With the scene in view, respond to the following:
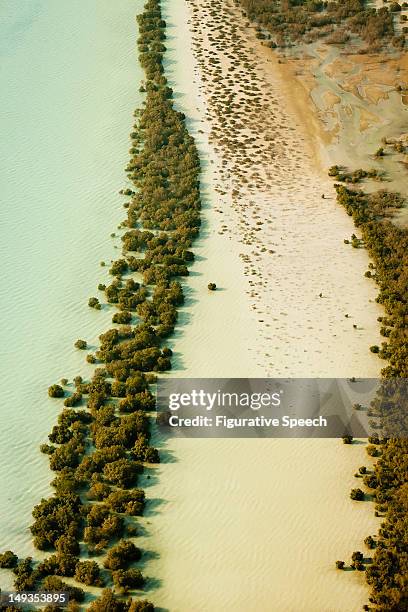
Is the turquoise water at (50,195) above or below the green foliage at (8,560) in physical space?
above

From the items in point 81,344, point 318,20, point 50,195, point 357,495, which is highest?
point 318,20

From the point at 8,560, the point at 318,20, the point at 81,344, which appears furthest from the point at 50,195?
the point at 318,20

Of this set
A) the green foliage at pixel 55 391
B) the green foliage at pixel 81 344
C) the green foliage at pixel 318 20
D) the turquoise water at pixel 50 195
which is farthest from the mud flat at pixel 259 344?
the green foliage at pixel 55 391

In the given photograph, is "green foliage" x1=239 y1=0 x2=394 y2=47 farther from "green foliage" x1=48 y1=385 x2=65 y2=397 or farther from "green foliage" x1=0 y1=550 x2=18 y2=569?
"green foliage" x1=0 y1=550 x2=18 y2=569

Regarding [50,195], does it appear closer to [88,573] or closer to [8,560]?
[8,560]

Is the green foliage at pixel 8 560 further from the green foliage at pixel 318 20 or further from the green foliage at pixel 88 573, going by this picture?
the green foliage at pixel 318 20

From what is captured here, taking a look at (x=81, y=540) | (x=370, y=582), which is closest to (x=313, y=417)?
(x=370, y=582)
